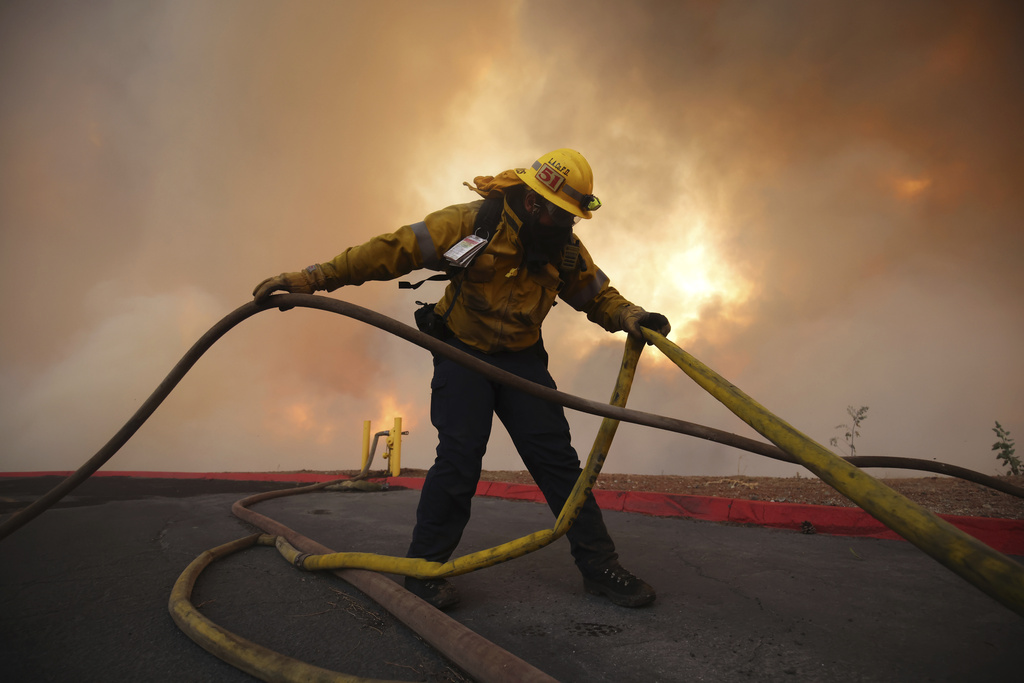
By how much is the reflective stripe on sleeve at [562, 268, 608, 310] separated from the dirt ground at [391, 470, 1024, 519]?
1652 millimetres

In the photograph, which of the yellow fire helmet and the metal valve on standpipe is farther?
the metal valve on standpipe

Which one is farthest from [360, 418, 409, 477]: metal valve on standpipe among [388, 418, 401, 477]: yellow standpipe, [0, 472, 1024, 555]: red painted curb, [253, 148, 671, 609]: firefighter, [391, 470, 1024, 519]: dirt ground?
[253, 148, 671, 609]: firefighter

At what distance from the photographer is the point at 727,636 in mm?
1701

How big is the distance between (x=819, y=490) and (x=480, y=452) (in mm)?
3502

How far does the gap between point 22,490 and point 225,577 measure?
16.9ft

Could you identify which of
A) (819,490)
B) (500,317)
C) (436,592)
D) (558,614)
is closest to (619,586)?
(558,614)

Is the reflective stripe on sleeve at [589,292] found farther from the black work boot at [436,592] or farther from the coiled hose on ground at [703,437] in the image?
the black work boot at [436,592]

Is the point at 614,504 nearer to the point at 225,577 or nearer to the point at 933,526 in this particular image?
the point at 225,577

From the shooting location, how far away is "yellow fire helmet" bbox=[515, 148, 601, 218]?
7.39 feet

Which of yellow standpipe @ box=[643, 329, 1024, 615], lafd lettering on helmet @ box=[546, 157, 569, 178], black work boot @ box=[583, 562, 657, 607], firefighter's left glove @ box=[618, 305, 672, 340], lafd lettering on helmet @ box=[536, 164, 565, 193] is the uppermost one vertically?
lafd lettering on helmet @ box=[546, 157, 569, 178]

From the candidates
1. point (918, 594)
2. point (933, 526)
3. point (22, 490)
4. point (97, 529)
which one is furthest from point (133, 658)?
point (22, 490)

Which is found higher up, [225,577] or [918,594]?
[918,594]

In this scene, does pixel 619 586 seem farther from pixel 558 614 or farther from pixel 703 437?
pixel 703 437

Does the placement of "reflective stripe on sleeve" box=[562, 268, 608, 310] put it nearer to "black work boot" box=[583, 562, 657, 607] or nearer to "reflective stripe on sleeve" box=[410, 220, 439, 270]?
"reflective stripe on sleeve" box=[410, 220, 439, 270]
